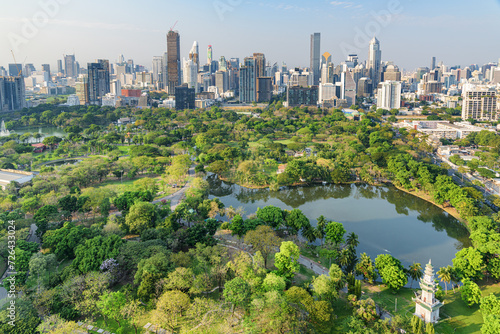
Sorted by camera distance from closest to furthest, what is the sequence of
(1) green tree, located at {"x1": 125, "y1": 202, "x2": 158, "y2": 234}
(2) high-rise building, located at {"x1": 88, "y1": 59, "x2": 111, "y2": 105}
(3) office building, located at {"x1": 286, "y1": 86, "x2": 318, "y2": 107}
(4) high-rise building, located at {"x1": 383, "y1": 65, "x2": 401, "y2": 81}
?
1. (1) green tree, located at {"x1": 125, "y1": 202, "x2": 158, "y2": 234}
2. (3) office building, located at {"x1": 286, "y1": 86, "x2": 318, "y2": 107}
3. (2) high-rise building, located at {"x1": 88, "y1": 59, "x2": 111, "y2": 105}
4. (4) high-rise building, located at {"x1": 383, "y1": 65, "x2": 401, "y2": 81}

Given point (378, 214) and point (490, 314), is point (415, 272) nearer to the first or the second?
point (490, 314)

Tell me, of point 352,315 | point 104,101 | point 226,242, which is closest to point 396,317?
point 352,315

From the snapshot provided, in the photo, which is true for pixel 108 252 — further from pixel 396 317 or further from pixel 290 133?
pixel 290 133

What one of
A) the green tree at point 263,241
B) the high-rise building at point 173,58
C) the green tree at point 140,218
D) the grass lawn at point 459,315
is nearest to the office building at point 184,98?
the high-rise building at point 173,58

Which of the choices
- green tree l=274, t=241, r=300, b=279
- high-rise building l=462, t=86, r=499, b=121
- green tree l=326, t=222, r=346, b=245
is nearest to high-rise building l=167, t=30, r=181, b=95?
high-rise building l=462, t=86, r=499, b=121

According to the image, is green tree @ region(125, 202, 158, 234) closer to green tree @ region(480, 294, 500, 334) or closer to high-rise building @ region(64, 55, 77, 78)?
green tree @ region(480, 294, 500, 334)
